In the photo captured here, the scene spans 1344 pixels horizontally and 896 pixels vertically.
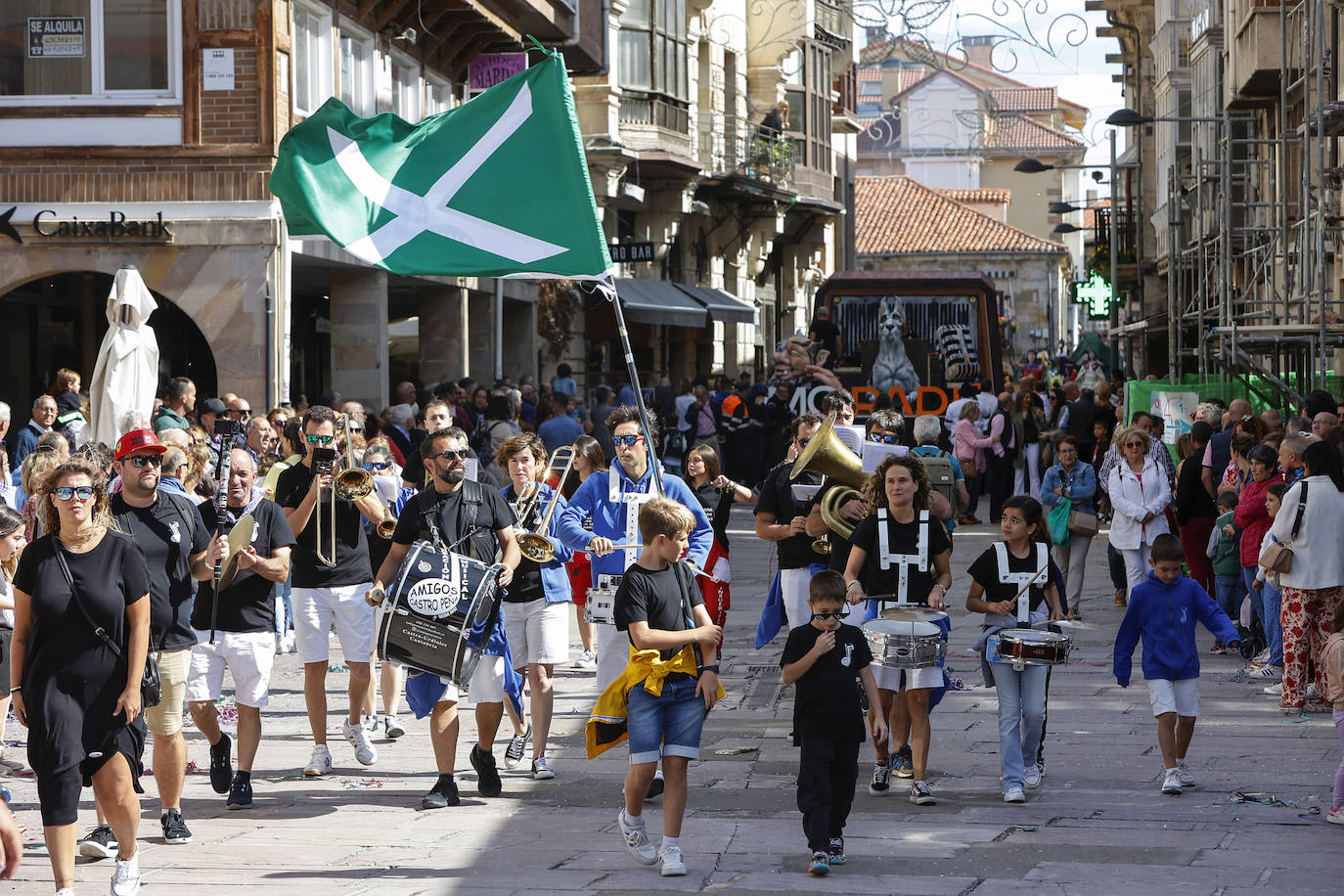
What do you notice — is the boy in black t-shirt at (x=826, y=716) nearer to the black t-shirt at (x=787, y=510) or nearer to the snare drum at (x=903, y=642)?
the snare drum at (x=903, y=642)

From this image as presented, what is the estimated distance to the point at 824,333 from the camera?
24750mm

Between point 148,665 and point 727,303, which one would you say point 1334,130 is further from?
point 727,303

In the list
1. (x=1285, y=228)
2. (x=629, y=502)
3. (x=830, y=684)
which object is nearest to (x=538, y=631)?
(x=629, y=502)

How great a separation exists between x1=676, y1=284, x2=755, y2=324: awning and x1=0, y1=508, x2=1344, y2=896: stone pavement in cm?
2460

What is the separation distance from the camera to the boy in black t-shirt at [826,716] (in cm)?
701

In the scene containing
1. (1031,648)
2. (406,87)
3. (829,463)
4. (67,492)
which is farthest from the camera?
(406,87)

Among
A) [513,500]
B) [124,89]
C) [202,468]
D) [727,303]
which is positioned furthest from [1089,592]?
[727,303]

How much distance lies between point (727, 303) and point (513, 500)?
26.8m

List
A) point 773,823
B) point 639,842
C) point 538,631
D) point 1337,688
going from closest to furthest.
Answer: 1. point 639,842
2. point 1337,688
3. point 773,823
4. point 538,631

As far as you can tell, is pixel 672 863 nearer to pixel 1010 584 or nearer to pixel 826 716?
pixel 826 716

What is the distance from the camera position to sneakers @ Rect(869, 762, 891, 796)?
8.51 meters

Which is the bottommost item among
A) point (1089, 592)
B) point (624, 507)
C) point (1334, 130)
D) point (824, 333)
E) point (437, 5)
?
point (1089, 592)

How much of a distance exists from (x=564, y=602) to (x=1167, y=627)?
290 cm

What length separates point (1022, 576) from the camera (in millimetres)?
8523
